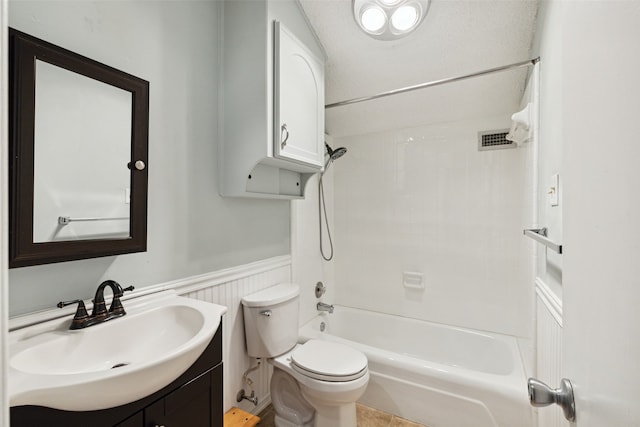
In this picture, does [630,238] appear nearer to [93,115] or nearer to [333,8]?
[93,115]

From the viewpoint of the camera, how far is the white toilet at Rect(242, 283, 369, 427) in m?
1.43

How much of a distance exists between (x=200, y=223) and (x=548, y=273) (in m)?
1.66

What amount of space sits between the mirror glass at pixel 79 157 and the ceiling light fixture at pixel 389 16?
137cm

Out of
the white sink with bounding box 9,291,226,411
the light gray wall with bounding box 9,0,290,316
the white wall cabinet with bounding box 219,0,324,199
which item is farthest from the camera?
the white wall cabinet with bounding box 219,0,324,199

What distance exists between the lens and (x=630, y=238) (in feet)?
1.03

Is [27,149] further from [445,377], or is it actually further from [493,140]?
[493,140]

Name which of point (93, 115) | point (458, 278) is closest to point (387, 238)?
point (458, 278)

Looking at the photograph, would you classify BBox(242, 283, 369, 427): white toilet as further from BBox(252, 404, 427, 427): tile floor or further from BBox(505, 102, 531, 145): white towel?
BBox(505, 102, 531, 145): white towel

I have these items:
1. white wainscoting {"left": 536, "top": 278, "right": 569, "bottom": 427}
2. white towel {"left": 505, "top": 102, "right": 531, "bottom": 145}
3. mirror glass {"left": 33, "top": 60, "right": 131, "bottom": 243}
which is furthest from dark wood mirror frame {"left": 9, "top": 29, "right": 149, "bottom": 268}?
white towel {"left": 505, "top": 102, "right": 531, "bottom": 145}

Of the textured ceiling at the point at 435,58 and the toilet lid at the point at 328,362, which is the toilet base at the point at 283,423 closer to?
the toilet lid at the point at 328,362

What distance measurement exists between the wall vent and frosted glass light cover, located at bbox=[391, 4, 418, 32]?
1.03 metres

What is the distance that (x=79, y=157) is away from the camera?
99 cm

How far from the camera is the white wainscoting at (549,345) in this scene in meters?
1.03

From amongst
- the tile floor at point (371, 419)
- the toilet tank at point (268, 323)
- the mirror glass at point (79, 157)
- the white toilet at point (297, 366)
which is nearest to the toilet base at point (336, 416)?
the white toilet at point (297, 366)
